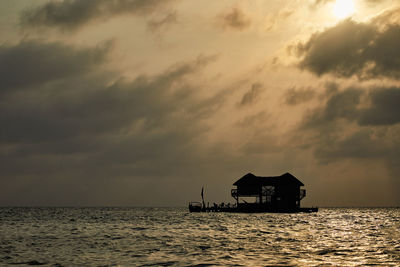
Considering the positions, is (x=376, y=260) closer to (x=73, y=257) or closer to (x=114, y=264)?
(x=114, y=264)

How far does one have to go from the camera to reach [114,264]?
80.1 feet

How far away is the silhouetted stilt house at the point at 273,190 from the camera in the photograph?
85.8m

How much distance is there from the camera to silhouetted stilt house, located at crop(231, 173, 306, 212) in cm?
8581

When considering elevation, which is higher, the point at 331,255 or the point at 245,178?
the point at 245,178

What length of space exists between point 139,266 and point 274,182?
64762mm

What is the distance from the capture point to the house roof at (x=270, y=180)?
85.8 m

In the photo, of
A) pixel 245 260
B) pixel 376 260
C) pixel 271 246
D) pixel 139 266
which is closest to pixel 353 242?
pixel 271 246

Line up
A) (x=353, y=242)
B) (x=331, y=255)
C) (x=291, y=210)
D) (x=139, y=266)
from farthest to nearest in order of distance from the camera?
1. (x=291, y=210)
2. (x=353, y=242)
3. (x=331, y=255)
4. (x=139, y=266)

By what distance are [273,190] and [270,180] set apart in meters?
2.09

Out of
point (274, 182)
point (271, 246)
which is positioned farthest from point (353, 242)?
point (274, 182)

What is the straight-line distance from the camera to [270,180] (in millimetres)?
86188

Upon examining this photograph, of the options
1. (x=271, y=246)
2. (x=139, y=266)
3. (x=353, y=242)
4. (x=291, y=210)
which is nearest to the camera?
(x=139, y=266)

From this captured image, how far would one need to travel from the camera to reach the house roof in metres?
85.8

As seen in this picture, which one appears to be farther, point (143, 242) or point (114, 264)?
point (143, 242)
